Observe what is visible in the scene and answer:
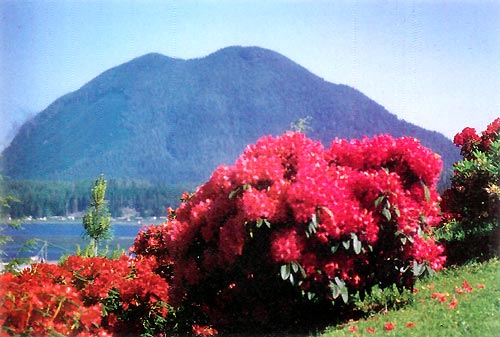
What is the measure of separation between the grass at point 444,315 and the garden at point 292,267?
0.01 m

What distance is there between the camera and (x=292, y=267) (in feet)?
14.8

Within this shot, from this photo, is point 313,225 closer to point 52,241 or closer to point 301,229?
point 301,229

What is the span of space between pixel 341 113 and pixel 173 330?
15914 cm

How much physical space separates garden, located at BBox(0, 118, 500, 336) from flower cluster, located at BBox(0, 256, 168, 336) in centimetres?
A: 1

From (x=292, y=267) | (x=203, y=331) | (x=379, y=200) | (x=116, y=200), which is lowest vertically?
(x=116, y=200)

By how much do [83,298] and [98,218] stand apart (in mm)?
7004

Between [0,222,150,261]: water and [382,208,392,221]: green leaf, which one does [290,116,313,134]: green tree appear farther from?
[0,222,150,261]: water

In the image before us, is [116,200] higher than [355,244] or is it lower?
lower

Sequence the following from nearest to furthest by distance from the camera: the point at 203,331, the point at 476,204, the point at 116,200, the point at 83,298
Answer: the point at 83,298 → the point at 203,331 → the point at 476,204 → the point at 116,200

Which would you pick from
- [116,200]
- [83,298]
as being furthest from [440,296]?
[116,200]

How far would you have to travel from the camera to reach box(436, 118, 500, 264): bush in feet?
23.6

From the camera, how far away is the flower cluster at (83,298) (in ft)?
12.4


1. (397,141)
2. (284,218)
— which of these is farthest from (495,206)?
(284,218)

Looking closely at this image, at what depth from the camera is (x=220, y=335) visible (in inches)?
211
